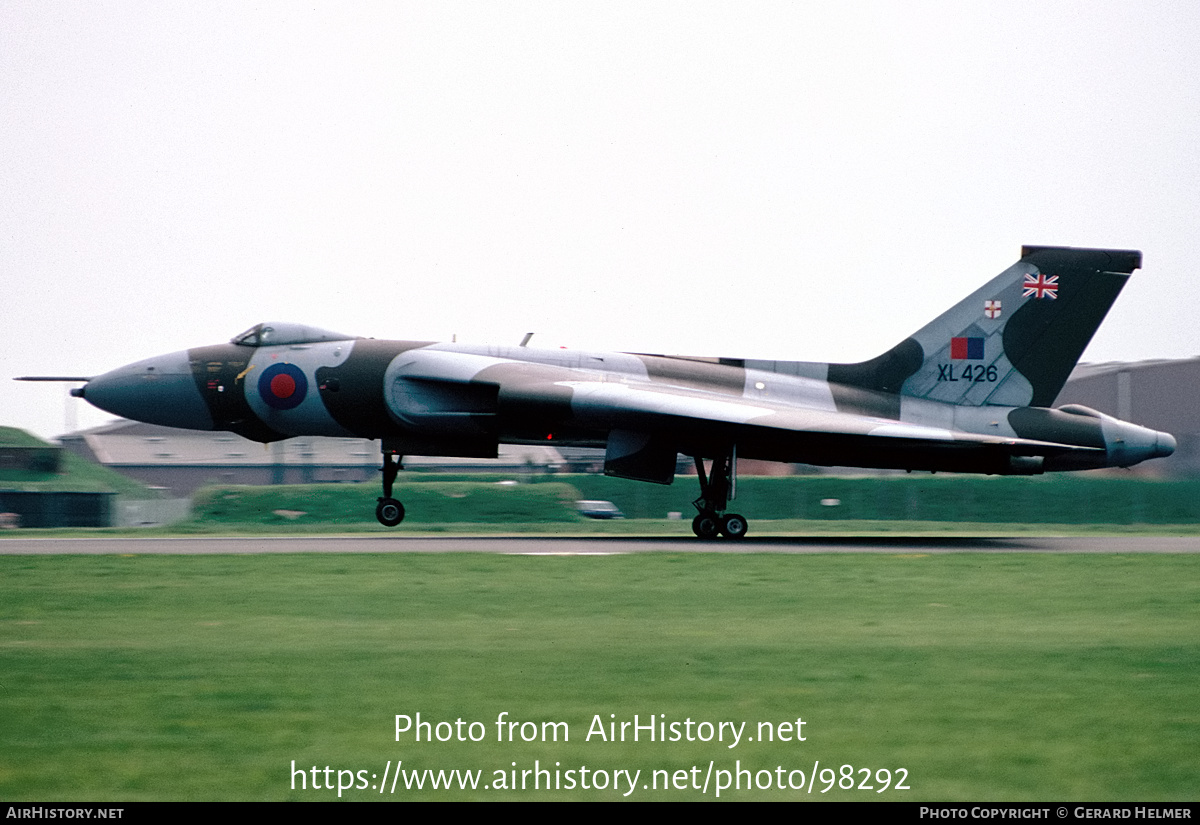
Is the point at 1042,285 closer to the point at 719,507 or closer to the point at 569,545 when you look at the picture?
the point at 719,507

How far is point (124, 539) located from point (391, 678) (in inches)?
591

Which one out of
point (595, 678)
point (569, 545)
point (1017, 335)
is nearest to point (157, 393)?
point (569, 545)

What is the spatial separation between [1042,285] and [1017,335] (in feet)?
3.42

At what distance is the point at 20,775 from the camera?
611 centimetres

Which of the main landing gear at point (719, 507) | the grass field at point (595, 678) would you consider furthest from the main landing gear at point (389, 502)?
the grass field at point (595, 678)

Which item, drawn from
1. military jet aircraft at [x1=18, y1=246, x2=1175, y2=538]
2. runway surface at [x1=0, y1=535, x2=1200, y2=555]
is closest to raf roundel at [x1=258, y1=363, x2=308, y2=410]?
military jet aircraft at [x1=18, y1=246, x2=1175, y2=538]

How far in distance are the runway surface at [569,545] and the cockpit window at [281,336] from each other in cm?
381

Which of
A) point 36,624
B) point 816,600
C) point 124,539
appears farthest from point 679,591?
point 124,539

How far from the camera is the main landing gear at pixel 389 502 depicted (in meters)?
22.6

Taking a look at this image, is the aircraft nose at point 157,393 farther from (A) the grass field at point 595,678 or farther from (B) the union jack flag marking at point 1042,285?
(B) the union jack flag marking at point 1042,285

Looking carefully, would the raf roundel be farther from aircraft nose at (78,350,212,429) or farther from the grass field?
the grass field

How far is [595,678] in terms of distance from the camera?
8406mm

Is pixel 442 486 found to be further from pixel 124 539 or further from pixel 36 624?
pixel 36 624

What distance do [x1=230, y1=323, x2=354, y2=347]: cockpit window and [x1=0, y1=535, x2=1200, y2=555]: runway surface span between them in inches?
150
